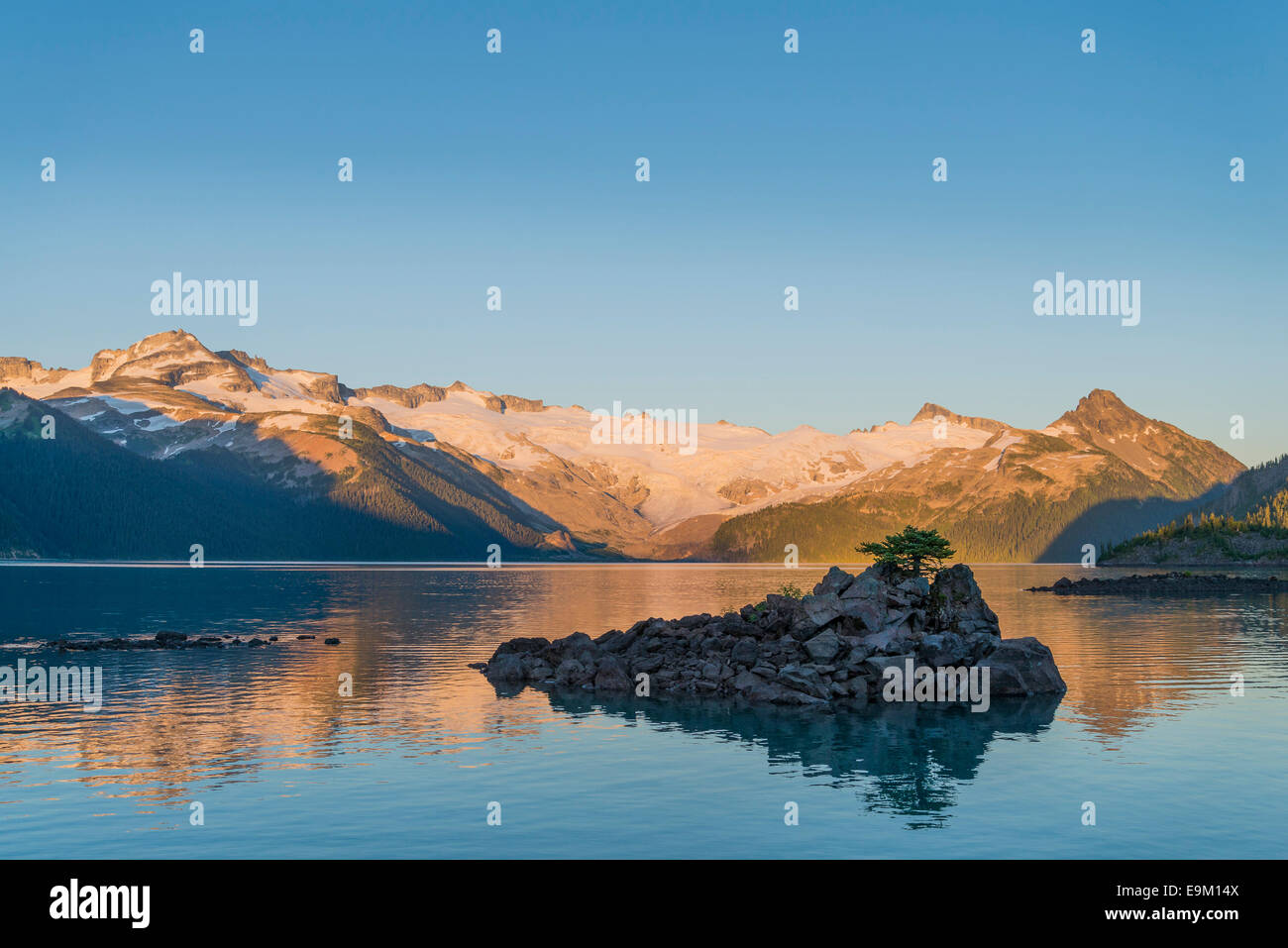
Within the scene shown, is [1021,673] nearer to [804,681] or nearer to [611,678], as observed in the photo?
[804,681]

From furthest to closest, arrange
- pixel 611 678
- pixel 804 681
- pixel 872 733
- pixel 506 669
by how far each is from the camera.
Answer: pixel 506 669 < pixel 611 678 < pixel 804 681 < pixel 872 733

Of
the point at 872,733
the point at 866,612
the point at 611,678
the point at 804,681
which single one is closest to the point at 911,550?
the point at 866,612

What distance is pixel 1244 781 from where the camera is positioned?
43.3 m

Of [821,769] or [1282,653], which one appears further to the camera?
[1282,653]

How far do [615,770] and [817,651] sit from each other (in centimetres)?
2904

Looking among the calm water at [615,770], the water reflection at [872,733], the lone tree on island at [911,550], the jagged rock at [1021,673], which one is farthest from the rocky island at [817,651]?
the calm water at [615,770]

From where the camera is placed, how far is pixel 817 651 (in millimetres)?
72125

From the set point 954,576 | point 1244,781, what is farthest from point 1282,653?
point 1244,781

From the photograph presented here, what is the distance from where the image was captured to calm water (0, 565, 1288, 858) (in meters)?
35.0

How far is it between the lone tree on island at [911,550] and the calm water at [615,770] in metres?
15.0
